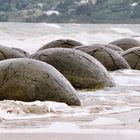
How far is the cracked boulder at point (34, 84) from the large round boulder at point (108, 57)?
152 inches

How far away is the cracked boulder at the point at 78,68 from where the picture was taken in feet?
Answer: 23.1

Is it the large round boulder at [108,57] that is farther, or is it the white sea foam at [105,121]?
the large round boulder at [108,57]

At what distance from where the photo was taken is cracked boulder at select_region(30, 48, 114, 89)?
7.05 m

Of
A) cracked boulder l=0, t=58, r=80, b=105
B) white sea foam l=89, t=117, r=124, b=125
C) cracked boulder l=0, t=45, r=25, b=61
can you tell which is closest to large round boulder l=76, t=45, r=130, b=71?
cracked boulder l=0, t=45, r=25, b=61

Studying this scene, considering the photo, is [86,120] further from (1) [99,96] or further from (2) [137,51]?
(2) [137,51]

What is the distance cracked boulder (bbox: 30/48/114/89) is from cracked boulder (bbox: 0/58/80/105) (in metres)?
1.39

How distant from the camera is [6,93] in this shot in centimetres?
553

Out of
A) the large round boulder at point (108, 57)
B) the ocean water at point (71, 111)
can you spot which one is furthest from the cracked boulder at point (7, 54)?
the ocean water at point (71, 111)

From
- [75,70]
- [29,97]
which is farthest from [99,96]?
[29,97]

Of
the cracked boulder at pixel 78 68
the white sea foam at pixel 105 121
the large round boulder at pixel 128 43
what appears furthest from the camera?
the large round boulder at pixel 128 43

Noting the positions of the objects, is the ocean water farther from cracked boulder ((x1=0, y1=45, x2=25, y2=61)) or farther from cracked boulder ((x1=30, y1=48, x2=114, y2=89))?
cracked boulder ((x1=0, y1=45, x2=25, y2=61))

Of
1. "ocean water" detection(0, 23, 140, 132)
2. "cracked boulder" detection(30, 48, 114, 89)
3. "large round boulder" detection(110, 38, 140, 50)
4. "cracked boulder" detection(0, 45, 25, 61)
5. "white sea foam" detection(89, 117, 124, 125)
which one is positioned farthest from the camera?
"large round boulder" detection(110, 38, 140, 50)

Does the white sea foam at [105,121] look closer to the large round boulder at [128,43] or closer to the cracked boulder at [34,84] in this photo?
the cracked boulder at [34,84]

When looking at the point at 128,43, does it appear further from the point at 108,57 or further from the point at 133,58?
the point at 108,57
